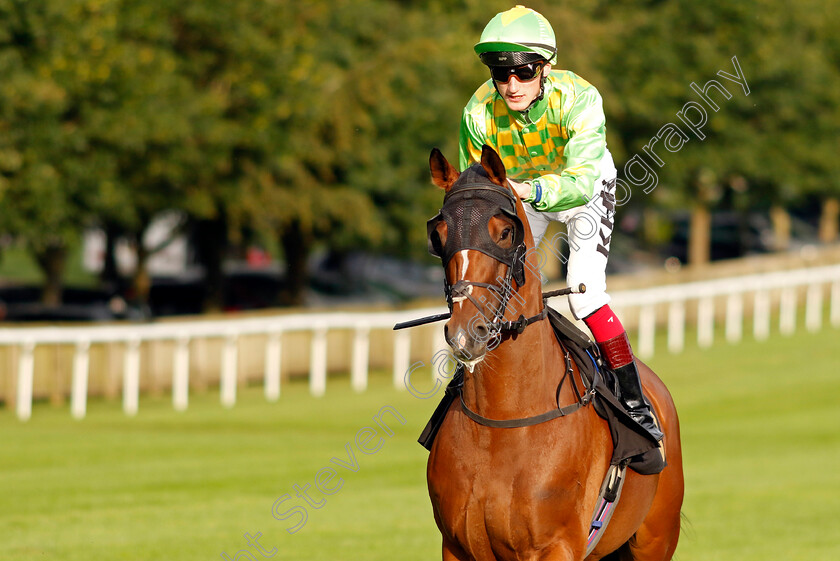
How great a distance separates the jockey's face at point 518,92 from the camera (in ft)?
17.3

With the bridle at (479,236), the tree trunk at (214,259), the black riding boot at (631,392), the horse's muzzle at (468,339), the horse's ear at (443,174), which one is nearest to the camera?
the horse's muzzle at (468,339)

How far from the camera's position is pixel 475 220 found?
14.8 ft

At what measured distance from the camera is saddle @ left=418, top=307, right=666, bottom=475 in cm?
527

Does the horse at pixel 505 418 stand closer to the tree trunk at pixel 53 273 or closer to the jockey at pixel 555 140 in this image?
the jockey at pixel 555 140

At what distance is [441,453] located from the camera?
5.04m

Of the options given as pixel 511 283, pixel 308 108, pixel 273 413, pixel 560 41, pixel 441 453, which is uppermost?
pixel 560 41

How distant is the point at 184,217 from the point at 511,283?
22972 mm

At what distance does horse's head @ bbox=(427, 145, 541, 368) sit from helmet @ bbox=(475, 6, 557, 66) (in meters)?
0.68

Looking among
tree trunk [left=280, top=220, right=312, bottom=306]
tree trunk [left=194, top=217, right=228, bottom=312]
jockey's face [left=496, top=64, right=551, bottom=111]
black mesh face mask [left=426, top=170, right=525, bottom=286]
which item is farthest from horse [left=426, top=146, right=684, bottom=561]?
tree trunk [left=280, top=220, right=312, bottom=306]

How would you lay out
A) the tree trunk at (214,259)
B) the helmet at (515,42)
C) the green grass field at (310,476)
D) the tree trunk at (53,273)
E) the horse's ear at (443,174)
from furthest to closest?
the tree trunk at (53,273)
the tree trunk at (214,259)
the green grass field at (310,476)
the helmet at (515,42)
the horse's ear at (443,174)

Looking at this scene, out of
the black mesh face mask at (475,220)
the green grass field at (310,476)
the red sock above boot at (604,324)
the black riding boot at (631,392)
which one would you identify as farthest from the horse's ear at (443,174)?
the green grass field at (310,476)

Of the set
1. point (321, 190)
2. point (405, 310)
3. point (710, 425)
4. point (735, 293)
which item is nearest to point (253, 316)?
point (405, 310)

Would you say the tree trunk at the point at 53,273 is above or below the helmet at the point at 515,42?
below

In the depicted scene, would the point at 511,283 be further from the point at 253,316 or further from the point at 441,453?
the point at 253,316
